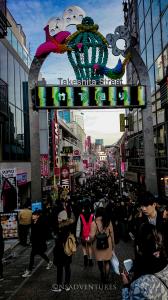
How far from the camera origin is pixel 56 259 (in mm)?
8383

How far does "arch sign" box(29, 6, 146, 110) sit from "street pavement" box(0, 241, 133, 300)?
861cm

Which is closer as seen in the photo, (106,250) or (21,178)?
(106,250)

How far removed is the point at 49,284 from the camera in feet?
29.1

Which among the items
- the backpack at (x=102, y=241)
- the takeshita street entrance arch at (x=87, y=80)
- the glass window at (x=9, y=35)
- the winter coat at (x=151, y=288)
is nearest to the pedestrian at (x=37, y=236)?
the backpack at (x=102, y=241)

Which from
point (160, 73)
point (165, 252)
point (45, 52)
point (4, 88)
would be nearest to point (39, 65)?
point (45, 52)

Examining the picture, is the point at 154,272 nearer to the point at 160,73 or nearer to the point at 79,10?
the point at 79,10

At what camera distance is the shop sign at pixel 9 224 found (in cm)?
1441

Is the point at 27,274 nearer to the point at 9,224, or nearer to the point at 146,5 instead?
the point at 9,224

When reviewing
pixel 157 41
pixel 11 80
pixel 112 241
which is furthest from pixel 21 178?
pixel 112 241

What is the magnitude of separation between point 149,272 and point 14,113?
26.7m

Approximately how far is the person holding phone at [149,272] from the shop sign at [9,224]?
10.2 metres

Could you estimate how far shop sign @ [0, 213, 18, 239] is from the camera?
14.4 m

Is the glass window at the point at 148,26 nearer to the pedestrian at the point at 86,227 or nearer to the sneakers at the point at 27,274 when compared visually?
the pedestrian at the point at 86,227

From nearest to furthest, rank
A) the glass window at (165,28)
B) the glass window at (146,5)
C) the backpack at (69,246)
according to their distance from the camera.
→ the backpack at (69,246) < the glass window at (165,28) < the glass window at (146,5)
